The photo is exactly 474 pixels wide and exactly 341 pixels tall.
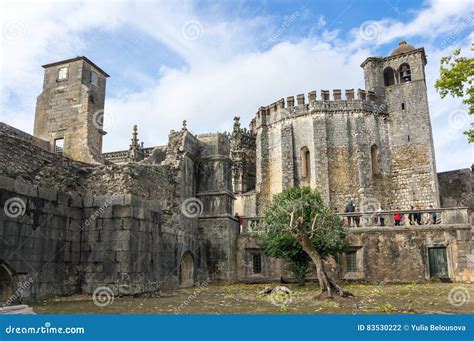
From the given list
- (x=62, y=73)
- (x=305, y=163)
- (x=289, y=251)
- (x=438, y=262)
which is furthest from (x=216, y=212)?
(x=305, y=163)

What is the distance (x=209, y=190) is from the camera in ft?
65.8

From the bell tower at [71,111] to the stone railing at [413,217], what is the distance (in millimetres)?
9841

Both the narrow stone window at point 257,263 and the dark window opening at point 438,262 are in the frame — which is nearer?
the dark window opening at point 438,262

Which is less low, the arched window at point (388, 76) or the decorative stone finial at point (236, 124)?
the arched window at point (388, 76)

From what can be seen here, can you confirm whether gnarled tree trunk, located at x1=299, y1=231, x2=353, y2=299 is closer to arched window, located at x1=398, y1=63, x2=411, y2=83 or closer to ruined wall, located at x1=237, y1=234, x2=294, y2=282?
ruined wall, located at x1=237, y1=234, x2=294, y2=282

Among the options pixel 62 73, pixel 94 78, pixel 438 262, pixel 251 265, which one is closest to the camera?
pixel 438 262

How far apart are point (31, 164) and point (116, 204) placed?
2703 millimetres

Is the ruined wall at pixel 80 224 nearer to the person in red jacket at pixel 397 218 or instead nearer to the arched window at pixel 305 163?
the person in red jacket at pixel 397 218

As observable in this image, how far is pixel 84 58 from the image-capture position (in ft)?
77.2

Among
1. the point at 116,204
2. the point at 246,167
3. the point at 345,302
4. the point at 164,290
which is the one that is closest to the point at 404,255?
the point at 345,302

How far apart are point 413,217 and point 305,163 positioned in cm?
1700

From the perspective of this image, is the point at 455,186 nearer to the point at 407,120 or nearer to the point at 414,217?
the point at 407,120

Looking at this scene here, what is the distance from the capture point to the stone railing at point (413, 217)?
18.6 meters

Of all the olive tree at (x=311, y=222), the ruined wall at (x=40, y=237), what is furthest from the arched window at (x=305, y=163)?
the ruined wall at (x=40, y=237)
